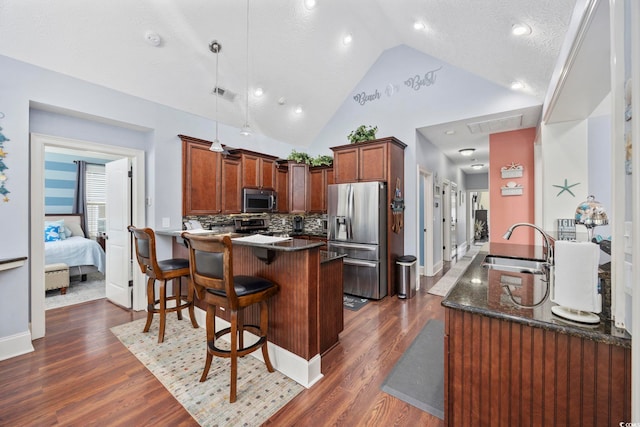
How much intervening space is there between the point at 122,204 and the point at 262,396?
3200mm

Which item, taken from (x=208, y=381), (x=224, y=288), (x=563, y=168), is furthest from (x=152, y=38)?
(x=563, y=168)

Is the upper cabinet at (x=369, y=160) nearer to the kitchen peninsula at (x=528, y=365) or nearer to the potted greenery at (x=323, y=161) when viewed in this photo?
the potted greenery at (x=323, y=161)

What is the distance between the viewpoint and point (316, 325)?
211cm

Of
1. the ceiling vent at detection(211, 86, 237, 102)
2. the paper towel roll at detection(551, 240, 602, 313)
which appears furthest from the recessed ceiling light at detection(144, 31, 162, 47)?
the paper towel roll at detection(551, 240, 602, 313)

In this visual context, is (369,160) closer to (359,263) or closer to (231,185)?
(359,263)

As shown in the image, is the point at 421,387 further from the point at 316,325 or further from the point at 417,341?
the point at 316,325

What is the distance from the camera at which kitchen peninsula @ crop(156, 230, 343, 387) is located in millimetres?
2031

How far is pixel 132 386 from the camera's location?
6.66 feet

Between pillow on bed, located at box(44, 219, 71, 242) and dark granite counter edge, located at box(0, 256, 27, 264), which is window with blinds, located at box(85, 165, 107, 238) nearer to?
pillow on bed, located at box(44, 219, 71, 242)

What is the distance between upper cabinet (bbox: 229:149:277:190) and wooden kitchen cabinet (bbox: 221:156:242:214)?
9 centimetres

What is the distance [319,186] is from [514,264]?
357 centimetres

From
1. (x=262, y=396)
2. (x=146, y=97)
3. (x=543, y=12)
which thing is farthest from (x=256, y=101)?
(x=262, y=396)

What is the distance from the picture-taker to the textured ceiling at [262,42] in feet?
8.14

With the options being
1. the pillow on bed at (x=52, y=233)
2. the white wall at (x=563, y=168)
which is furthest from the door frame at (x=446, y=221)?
the pillow on bed at (x=52, y=233)
